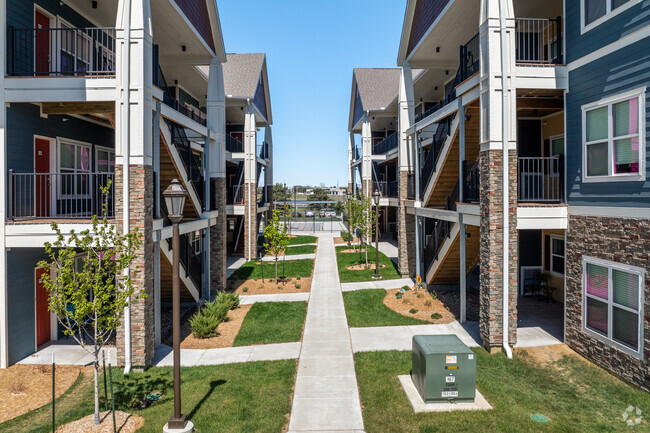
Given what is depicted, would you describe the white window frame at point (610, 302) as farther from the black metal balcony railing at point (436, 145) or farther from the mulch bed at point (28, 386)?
the mulch bed at point (28, 386)

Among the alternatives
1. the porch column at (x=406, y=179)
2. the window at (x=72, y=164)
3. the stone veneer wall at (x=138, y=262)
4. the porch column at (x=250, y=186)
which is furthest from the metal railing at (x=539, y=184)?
the porch column at (x=250, y=186)

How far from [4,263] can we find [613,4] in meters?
17.1

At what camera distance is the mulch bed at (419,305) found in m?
14.5

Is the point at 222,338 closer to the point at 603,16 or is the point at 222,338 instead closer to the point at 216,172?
the point at 216,172

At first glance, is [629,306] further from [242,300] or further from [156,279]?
[242,300]

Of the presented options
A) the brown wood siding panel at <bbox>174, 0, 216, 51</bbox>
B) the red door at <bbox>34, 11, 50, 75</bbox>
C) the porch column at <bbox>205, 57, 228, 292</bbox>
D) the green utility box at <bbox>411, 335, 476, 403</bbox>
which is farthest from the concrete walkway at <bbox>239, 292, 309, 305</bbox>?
the brown wood siding panel at <bbox>174, 0, 216, 51</bbox>

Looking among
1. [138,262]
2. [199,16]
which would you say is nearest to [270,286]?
[138,262]

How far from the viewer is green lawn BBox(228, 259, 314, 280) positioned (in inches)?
886

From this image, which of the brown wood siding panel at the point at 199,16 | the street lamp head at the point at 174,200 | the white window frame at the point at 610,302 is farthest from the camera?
the brown wood siding panel at the point at 199,16

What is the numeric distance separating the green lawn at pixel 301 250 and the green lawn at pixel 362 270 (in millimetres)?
2697

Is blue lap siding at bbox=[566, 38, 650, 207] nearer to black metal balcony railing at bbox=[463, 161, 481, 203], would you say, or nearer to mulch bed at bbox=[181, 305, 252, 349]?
black metal balcony railing at bbox=[463, 161, 481, 203]

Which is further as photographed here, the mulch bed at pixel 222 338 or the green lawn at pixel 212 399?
the mulch bed at pixel 222 338

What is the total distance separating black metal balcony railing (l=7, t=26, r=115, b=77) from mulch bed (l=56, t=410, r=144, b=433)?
8.62 m

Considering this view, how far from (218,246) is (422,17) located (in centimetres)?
1423
